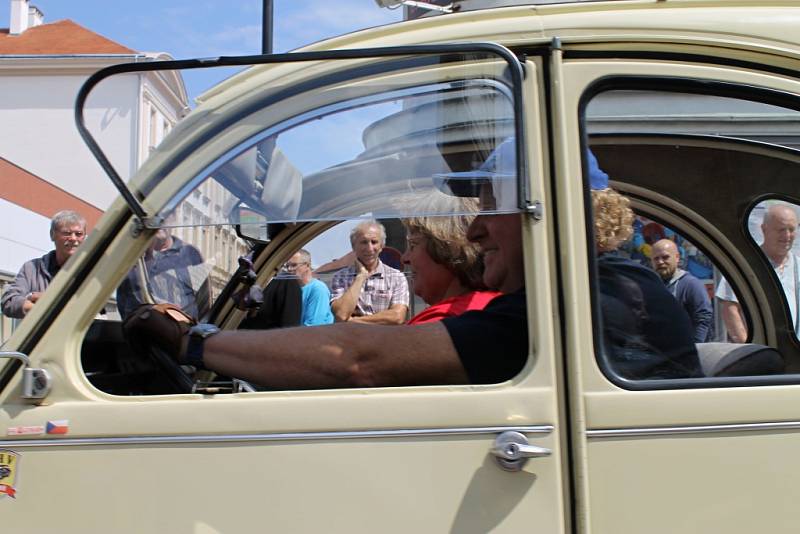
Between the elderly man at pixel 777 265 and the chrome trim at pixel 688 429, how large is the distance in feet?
1.56

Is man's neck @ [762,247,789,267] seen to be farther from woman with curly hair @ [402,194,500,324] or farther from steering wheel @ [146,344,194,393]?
steering wheel @ [146,344,194,393]

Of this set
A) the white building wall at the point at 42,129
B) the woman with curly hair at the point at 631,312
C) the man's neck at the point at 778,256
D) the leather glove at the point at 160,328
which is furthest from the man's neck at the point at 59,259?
the white building wall at the point at 42,129

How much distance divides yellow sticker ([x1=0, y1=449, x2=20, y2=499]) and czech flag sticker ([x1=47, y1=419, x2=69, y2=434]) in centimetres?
9

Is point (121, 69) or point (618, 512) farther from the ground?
point (121, 69)

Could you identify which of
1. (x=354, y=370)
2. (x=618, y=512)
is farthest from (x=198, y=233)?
(x=618, y=512)

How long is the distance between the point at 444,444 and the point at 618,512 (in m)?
0.40

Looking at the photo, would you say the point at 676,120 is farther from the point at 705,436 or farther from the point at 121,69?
the point at 121,69

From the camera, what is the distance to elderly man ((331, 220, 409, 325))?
2.14 m

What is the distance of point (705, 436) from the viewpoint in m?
1.62

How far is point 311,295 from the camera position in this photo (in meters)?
2.52

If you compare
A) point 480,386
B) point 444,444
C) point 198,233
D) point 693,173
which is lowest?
point 444,444

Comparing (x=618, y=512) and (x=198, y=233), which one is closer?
(x=618, y=512)

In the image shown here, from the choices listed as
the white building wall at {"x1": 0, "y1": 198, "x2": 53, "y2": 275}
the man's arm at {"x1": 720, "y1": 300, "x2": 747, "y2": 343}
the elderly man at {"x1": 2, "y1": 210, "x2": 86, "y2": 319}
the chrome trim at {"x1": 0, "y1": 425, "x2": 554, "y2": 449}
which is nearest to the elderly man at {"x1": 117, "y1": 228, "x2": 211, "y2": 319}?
the chrome trim at {"x1": 0, "y1": 425, "x2": 554, "y2": 449}

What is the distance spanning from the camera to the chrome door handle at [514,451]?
5.21 feet
